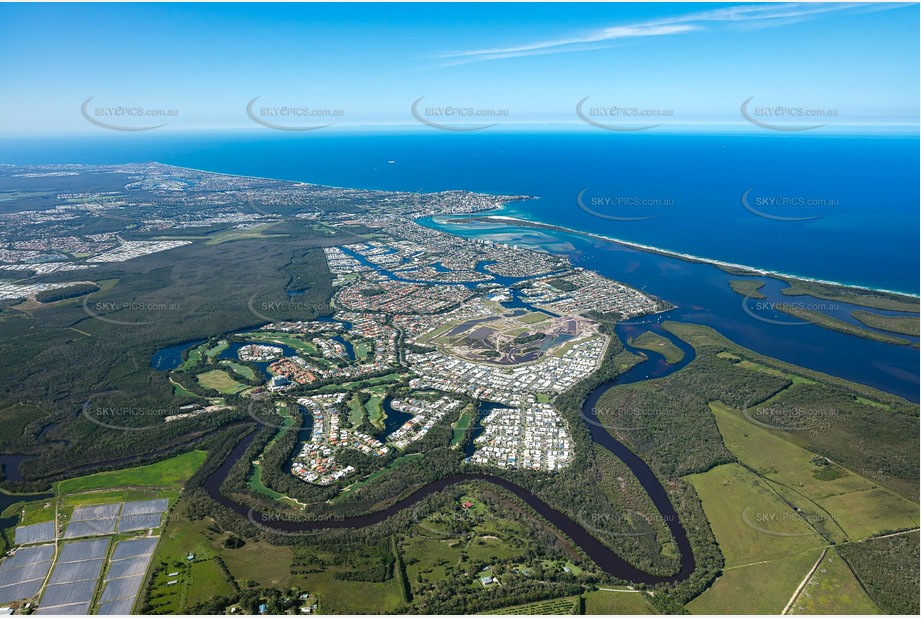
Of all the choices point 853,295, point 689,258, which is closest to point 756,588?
point 853,295

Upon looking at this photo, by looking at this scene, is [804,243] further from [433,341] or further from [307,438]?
[307,438]

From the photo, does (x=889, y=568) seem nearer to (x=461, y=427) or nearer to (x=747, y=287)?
(x=461, y=427)

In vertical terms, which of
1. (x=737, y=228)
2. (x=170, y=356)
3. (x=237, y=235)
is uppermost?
(x=737, y=228)

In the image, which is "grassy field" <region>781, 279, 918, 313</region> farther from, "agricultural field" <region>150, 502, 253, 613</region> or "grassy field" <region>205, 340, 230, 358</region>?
"agricultural field" <region>150, 502, 253, 613</region>

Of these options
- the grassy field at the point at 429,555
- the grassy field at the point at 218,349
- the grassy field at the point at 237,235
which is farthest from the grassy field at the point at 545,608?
the grassy field at the point at 237,235

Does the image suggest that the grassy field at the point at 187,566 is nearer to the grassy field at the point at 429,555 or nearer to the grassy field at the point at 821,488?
the grassy field at the point at 429,555

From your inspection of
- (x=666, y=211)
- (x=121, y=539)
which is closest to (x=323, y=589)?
(x=121, y=539)
